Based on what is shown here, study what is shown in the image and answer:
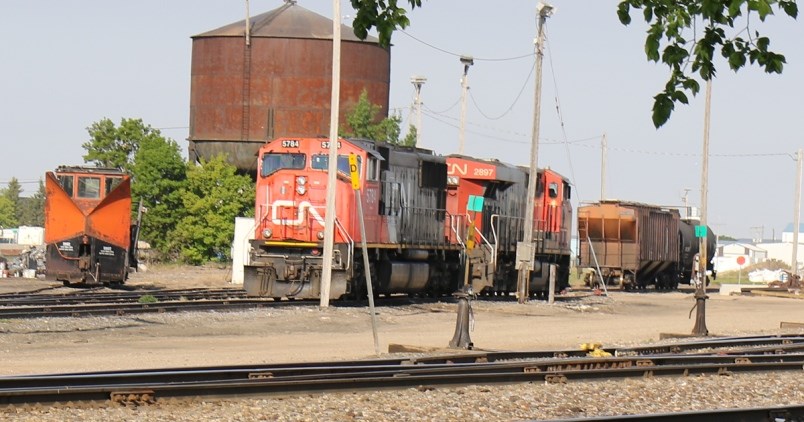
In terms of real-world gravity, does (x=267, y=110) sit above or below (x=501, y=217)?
above

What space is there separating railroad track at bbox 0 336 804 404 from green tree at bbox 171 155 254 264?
41.4 meters

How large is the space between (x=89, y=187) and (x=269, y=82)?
23.1 m

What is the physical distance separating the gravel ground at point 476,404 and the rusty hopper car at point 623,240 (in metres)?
35.4

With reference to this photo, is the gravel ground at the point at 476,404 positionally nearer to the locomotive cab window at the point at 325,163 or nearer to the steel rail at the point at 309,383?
the steel rail at the point at 309,383

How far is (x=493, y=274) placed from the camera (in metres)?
35.8

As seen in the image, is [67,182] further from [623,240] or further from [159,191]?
[159,191]

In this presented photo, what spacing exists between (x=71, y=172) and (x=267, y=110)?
2264 centimetres

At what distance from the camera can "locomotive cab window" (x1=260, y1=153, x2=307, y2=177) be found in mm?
29469

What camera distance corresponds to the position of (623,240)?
51.1 m

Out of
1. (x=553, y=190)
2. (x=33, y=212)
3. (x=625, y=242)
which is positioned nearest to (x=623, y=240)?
(x=625, y=242)

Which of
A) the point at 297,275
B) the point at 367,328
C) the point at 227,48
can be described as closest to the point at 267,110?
the point at 227,48

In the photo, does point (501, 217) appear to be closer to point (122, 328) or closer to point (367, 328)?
point (367, 328)

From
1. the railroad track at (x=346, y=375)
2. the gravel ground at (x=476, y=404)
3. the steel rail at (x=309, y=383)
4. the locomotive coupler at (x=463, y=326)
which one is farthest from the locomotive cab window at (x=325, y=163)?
the gravel ground at (x=476, y=404)

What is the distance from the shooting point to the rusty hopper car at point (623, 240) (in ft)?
167
